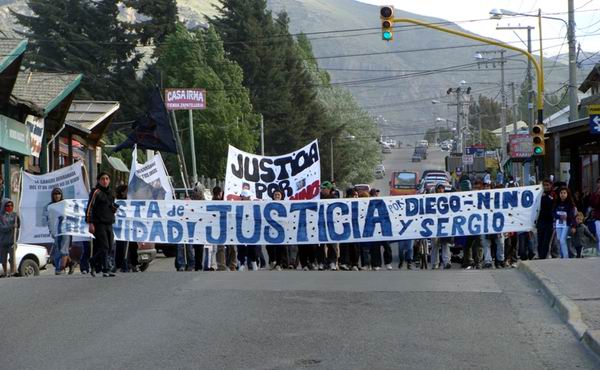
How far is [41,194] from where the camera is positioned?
24.0m

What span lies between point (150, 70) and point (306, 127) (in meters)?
20.1

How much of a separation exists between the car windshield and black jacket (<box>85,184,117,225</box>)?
161 feet

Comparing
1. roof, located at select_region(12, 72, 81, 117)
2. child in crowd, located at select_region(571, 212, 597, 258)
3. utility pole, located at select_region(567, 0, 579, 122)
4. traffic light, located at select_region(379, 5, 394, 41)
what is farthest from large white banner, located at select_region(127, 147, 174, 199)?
utility pole, located at select_region(567, 0, 579, 122)

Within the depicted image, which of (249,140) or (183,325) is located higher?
(249,140)

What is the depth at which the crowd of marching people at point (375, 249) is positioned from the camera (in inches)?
873

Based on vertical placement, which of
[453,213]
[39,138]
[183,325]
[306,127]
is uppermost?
[306,127]

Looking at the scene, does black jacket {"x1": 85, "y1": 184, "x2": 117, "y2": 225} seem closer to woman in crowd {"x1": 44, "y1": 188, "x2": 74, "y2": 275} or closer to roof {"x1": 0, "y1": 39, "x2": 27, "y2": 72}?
woman in crowd {"x1": 44, "y1": 188, "x2": 74, "y2": 275}

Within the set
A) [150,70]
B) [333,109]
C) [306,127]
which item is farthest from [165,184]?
[333,109]

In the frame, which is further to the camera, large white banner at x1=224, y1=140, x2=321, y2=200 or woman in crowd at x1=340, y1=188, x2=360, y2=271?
large white banner at x1=224, y1=140, x2=321, y2=200

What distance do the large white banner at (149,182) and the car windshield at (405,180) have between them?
147 feet

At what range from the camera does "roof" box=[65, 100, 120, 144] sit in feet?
151

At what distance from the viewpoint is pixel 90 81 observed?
253ft

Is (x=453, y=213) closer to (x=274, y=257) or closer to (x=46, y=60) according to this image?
(x=274, y=257)

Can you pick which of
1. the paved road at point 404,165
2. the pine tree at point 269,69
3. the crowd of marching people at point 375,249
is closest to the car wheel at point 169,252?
the crowd of marching people at point 375,249
